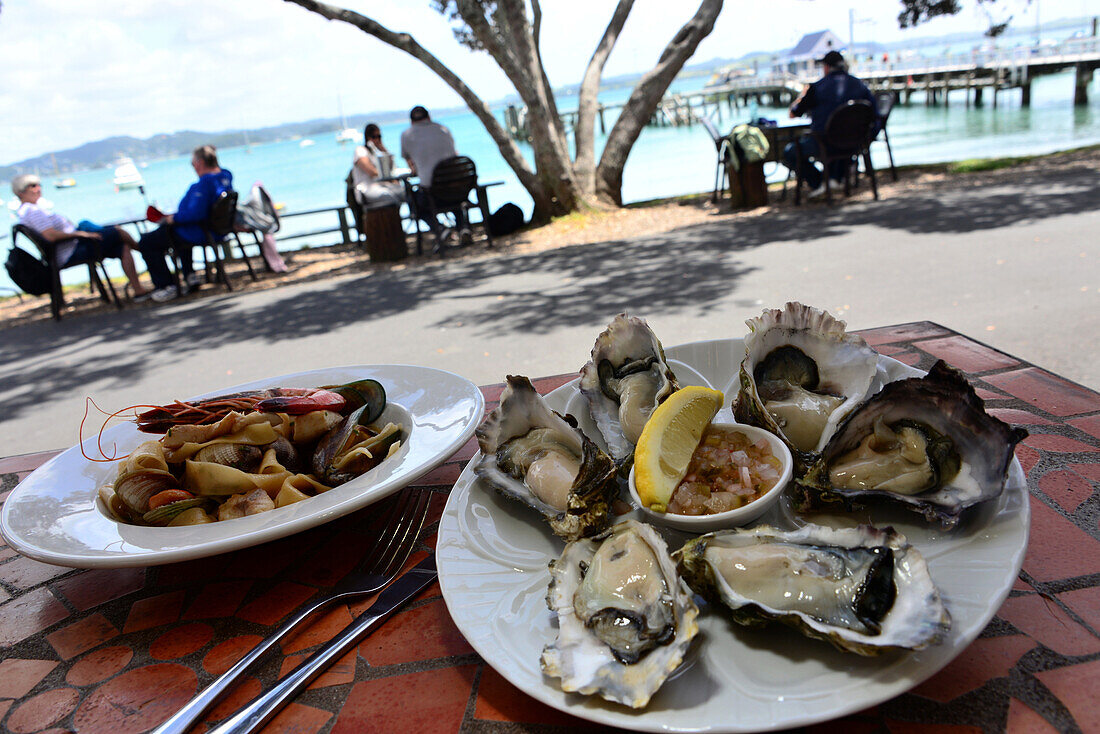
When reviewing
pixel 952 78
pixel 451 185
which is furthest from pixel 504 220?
pixel 952 78

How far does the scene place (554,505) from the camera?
1129mm

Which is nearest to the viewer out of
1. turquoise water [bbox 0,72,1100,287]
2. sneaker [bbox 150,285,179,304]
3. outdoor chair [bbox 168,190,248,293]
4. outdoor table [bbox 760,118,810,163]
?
outdoor chair [bbox 168,190,248,293]

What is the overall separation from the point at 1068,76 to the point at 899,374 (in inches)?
2092

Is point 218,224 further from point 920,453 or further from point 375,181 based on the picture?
point 920,453

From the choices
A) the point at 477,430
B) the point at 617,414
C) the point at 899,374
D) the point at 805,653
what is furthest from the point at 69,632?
the point at 899,374

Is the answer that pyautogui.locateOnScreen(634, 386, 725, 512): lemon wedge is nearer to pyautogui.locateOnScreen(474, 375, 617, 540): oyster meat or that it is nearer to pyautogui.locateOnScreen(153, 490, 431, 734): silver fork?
pyautogui.locateOnScreen(474, 375, 617, 540): oyster meat

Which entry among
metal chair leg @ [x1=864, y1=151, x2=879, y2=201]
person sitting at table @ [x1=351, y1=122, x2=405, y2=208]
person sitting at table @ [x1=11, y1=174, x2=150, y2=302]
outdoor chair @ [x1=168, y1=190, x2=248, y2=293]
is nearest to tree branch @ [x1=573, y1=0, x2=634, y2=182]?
person sitting at table @ [x1=351, y1=122, x2=405, y2=208]

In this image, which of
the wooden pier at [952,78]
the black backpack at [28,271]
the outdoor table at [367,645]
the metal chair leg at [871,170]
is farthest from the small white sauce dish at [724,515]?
the wooden pier at [952,78]

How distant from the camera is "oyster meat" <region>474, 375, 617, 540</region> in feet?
3.42

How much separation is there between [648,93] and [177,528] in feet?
32.9

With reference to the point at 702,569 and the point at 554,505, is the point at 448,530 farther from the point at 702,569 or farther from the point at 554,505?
the point at 702,569

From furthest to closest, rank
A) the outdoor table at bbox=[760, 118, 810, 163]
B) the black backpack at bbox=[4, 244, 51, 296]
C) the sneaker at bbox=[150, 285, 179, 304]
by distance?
the outdoor table at bbox=[760, 118, 810, 163]
the sneaker at bbox=[150, 285, 179, 304]
the black backpack at bbox=[4, 244, 51, 296]

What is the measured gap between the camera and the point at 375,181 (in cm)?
977

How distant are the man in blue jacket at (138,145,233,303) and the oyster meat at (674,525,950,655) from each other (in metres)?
9.22
